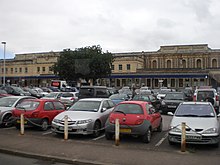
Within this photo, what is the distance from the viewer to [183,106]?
11.6 meters

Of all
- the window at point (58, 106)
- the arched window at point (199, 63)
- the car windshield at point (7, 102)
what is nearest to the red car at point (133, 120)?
the window at point (58, 106)

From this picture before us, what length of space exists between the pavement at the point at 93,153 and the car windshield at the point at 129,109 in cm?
127

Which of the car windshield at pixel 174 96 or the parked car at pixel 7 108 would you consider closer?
the parked car at pixel 7 108

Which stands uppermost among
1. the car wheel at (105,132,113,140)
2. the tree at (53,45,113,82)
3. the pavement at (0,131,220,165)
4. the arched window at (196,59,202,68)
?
the arched window at (196,59,202,68)

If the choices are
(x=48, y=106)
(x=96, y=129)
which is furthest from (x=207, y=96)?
(x=48, y=106)

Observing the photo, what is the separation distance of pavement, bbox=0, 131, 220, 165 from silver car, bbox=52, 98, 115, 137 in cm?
59

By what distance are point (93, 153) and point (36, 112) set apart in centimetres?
463

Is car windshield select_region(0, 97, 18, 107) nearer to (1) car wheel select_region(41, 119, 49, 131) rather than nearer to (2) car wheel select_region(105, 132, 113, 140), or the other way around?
(1) car wheel select_region(41, 119, 49, 131)

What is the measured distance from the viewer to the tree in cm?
5169

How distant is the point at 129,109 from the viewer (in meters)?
11.2

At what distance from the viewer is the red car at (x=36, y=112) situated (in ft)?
41.2

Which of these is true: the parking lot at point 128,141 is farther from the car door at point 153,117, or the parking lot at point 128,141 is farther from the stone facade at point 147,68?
the stone facade at point 147,68

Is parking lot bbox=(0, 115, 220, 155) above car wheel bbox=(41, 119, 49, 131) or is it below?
below

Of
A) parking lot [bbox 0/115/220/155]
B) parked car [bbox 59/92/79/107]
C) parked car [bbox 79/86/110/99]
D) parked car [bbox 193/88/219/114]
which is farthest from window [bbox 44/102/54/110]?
parked car [bbox 59/92/79/107]
